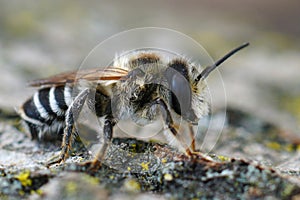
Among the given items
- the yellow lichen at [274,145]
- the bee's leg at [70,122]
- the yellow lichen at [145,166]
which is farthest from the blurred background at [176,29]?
the yellow lichen at [145,166]

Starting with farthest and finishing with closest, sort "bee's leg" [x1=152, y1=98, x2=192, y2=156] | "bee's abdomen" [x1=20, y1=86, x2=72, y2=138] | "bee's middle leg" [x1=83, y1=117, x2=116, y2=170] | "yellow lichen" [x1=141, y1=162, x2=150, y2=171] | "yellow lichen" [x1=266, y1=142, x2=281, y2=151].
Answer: "yellow lichen" [x1=266, y1=142, x2=281, y2=151] < "bee's abdomen" [x1=20, y1=86, x2=72, y2=138] < "bee's leg" [x1=152, y1=98, x2=192, y2=156] < "yellow lichen" [x1=141, y1=162, x2=150, y2=171] < "bee's middle leg" [x1=83, y1=117, x2=116, y2=170]

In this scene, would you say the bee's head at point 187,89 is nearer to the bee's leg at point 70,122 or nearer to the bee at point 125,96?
the bee at point 125,96

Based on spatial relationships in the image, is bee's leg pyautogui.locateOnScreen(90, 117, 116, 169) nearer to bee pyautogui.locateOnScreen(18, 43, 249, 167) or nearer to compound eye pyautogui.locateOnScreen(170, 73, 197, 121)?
bee pyautogui.locateOnScreen(18, 43, 249, 167)

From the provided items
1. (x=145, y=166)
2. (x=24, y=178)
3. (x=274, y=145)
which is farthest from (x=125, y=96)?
(x=274, y=145)

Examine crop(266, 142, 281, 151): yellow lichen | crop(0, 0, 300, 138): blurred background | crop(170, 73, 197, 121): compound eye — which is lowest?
crop(266, 142, 281, 151): yellow lichen

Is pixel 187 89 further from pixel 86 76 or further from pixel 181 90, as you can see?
pixel 86 76

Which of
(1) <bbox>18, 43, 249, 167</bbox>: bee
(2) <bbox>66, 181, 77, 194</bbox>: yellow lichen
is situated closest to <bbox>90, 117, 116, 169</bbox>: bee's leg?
(1) <bbox>18, 43, 249, 167</bbox>: bee
